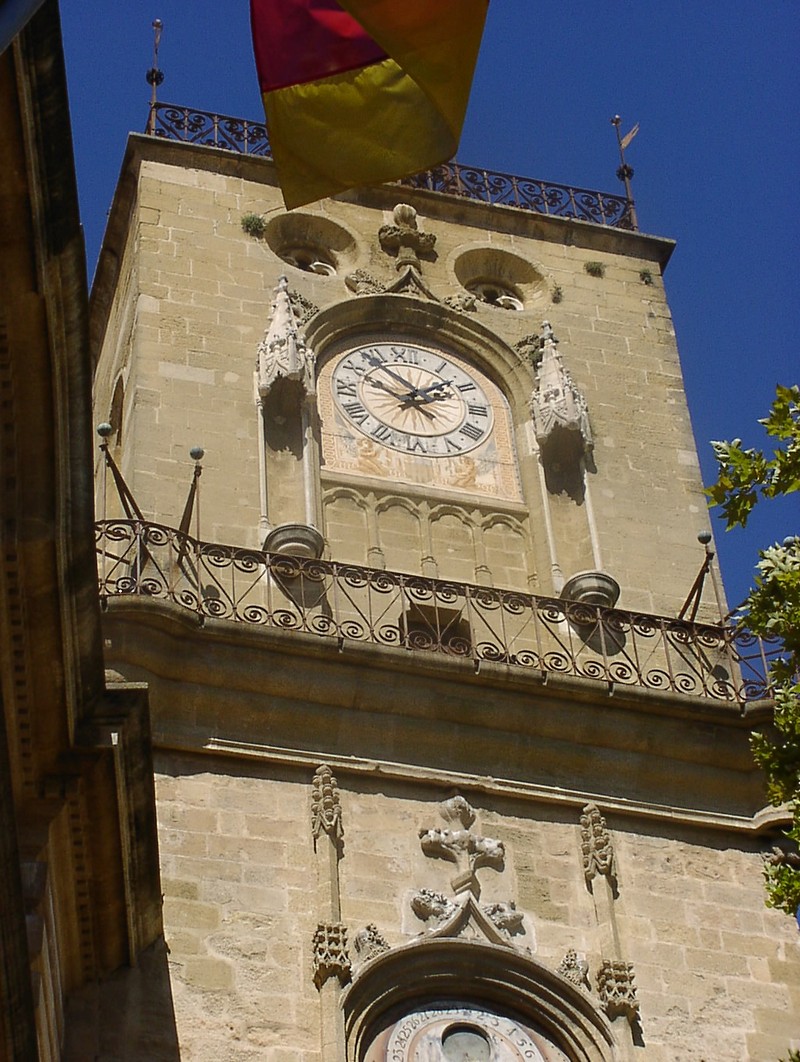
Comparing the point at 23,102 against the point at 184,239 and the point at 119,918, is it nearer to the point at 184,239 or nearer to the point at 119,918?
the point at 119,918

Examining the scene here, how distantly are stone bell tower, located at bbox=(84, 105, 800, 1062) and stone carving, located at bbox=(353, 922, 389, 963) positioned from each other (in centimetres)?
3

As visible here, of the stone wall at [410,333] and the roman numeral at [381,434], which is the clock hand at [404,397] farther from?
the stone wall at [410,333]

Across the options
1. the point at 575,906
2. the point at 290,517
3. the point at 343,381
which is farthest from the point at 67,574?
the point at 343,381

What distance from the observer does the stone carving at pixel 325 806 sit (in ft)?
58.7

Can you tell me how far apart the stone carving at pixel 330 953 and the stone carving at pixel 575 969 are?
1.80 metres

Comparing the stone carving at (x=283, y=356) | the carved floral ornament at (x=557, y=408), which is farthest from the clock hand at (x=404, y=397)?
the carved floral ornament at (x=557, y=408)

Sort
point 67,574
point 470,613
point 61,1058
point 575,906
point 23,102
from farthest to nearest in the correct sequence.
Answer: point 470,613 → point 575,906 → point 61,1058 → point 67,574 → point 23,102

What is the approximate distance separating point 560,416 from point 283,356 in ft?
9.77

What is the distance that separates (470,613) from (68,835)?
267 inches

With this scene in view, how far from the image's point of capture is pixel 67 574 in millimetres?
13688

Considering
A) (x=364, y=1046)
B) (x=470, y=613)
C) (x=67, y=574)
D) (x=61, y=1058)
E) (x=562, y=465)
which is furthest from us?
(x=562, y=465)

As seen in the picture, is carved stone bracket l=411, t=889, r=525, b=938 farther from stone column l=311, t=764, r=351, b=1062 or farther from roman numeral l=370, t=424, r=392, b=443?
roman numeral l=370, t=424, r=392, b=443

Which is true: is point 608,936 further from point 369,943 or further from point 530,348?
point 530,348

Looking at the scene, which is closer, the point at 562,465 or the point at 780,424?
the point at 780,424
